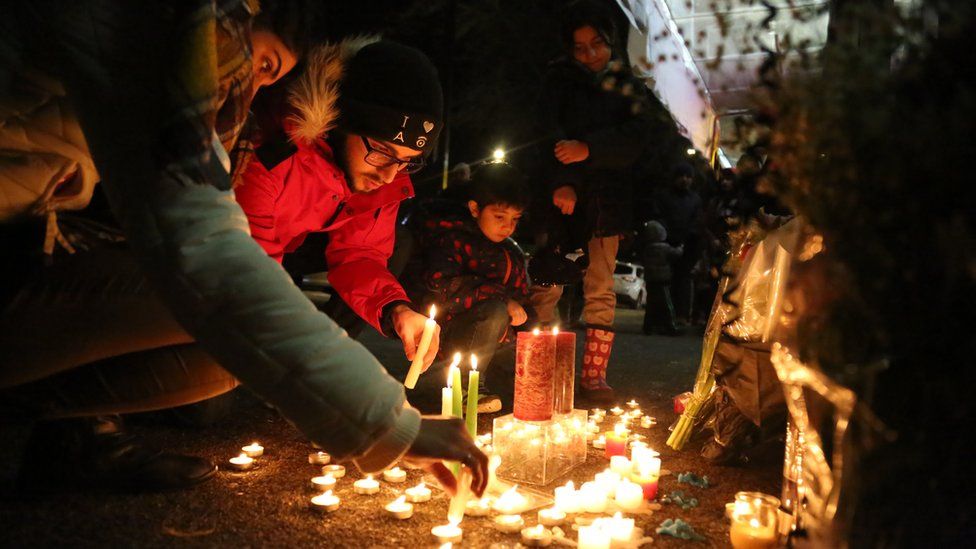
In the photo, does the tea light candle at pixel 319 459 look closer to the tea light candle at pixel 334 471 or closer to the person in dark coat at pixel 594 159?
the tea light candle at pixel 334 471

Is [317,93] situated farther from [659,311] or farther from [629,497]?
[659,311]

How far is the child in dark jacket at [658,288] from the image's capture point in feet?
25.8

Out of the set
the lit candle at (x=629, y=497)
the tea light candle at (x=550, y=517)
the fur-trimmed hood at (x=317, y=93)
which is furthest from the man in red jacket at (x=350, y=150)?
the lit candle at (x=629, y=497)

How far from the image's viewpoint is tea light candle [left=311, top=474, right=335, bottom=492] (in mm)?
2373

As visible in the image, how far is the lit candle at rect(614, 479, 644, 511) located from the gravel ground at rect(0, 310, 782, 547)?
0.15 feet

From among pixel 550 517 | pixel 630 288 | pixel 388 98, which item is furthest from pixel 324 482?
pixel 630 288

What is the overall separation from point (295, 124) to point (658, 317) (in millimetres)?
6155

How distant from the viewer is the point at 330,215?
9.45 ft

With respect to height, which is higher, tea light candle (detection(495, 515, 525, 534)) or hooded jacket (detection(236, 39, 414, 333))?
hooded jacket (detection(236, 39, 414, 333))

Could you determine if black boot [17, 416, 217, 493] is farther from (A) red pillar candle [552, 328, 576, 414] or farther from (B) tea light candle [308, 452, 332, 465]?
(A) red pillar candle [552, 328, 576, 414]

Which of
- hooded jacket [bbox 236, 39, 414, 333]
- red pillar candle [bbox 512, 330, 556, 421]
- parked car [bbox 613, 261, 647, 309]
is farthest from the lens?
parked car [bbox 613, 261, 647, 309]

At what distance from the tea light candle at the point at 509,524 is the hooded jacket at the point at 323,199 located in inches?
41.0

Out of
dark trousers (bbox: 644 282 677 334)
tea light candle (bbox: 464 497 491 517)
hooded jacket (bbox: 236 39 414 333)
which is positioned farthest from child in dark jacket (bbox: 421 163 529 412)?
dark trousers (bbox: 644 282 677 334)

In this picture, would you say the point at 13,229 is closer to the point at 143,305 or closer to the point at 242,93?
the point at 143,305
